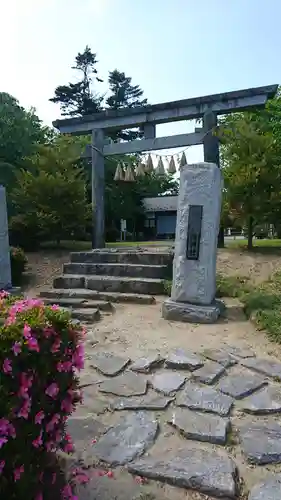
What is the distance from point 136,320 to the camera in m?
4.98

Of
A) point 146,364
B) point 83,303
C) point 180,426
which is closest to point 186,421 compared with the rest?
point 180,426

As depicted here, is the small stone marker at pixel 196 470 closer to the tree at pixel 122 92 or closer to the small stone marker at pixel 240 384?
the small stone marker at pixel 240 384

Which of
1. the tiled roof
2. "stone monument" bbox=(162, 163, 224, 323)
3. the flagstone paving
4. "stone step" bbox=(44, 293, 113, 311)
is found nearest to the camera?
the flagstone paving

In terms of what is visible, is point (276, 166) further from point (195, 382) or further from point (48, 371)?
point (48, 371)

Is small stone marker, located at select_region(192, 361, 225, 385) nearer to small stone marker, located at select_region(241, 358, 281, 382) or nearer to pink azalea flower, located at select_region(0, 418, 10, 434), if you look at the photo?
small stone marker, located at select_region(241, 358, 281, 382)

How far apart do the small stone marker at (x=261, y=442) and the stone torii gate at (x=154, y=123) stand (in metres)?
6.67

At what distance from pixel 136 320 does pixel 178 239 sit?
1325 millimetres

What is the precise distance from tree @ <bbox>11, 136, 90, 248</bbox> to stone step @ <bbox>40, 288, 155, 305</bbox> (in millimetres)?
2818

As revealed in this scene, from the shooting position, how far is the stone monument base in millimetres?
4883

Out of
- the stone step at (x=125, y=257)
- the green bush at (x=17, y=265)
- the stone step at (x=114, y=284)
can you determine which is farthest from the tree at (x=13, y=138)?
the stone step at (x=114, y=284)

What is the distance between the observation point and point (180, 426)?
2.42 metres

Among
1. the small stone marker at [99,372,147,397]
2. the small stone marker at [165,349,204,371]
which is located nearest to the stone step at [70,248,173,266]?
the small stone marker at [165,349,204,371]

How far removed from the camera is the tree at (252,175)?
7598mm

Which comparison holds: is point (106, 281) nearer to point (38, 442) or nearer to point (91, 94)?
point (38, 442)
